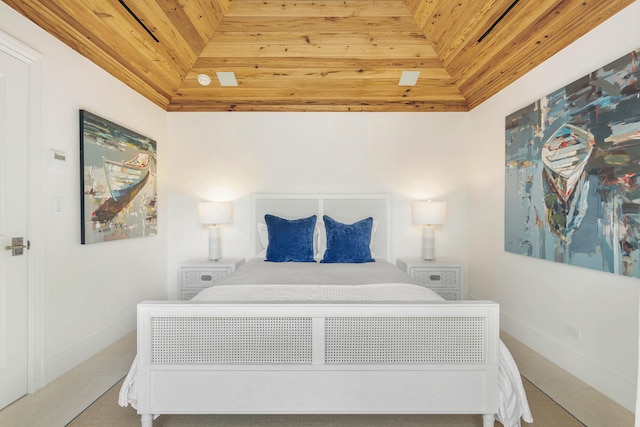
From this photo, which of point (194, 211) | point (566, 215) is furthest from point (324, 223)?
point (566, 215)

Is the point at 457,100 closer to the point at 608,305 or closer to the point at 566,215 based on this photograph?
the point at 566,215

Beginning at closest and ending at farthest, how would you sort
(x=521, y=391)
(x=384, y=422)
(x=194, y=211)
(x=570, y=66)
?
1. (x=521, y=391)
2. (x=384, y=422)
3. (x=570, y=66)
4. (x=194, y=211)

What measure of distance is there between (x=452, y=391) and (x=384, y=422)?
1.46ft

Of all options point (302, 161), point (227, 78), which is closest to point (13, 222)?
point (227, 78)

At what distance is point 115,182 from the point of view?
3.02 m

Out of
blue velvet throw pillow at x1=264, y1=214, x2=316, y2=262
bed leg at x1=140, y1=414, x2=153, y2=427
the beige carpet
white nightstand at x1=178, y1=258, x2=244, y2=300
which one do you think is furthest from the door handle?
blue velvet throw pillow at x1=264, y1=214, x2=316, y2=262

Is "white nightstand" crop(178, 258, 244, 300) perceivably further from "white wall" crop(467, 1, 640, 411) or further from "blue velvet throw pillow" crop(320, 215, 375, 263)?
"white wall" crop(467, 1, 640, 411)

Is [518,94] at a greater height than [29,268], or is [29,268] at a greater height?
[518,94]

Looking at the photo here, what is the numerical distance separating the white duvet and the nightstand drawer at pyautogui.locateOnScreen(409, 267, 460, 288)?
1.90 feet

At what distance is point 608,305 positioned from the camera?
7.15 ft

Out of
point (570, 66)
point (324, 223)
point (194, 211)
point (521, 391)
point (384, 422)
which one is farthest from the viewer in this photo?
point (194, 211)

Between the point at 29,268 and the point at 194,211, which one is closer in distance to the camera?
the point at 29,268

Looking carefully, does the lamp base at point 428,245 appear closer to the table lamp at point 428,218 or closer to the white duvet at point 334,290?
the table lamp at point 428,218

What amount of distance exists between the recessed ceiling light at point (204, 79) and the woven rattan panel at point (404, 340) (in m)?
2.93
